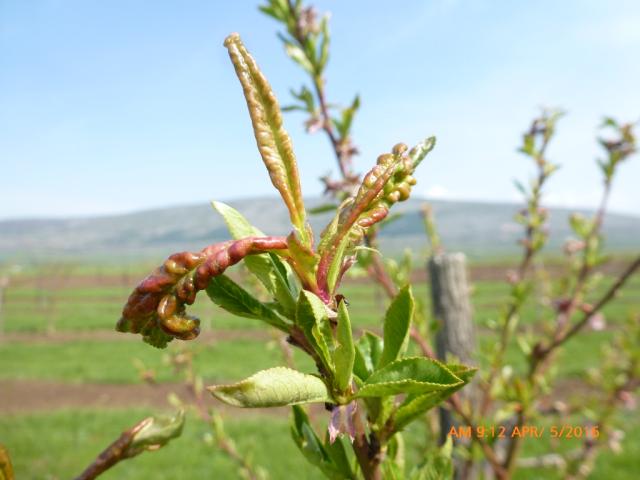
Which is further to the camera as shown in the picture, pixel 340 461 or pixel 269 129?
pixel 340 461

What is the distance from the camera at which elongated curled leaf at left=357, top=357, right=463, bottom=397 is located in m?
0.51

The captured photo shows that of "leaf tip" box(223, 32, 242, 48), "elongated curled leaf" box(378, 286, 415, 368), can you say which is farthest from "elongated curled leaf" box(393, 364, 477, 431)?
"leaf tip" box(223, 32, 242, 48)

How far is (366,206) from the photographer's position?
53 cm

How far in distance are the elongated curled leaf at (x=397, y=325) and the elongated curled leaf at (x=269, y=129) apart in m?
0.14

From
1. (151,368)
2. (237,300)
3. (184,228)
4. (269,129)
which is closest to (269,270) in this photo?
(237,300)

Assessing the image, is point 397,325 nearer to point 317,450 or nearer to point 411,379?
point 411,379

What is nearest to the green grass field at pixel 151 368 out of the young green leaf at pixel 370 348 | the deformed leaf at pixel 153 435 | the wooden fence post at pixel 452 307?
the wooden fence post at pixel 452 307

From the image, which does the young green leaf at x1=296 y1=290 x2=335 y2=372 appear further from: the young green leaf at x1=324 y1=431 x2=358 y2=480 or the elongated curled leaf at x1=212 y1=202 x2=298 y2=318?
the young green leaf at x1=324 y1=431 x2=358 y2=480

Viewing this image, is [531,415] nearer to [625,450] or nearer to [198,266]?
[198,266]

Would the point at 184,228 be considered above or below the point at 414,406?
below

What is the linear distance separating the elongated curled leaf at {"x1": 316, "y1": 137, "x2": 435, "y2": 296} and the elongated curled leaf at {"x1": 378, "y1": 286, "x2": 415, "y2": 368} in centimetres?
8

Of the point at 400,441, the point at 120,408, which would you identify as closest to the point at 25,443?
the point at 120,408

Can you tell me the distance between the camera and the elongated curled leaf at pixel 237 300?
1.90ft

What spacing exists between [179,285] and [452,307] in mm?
1716
